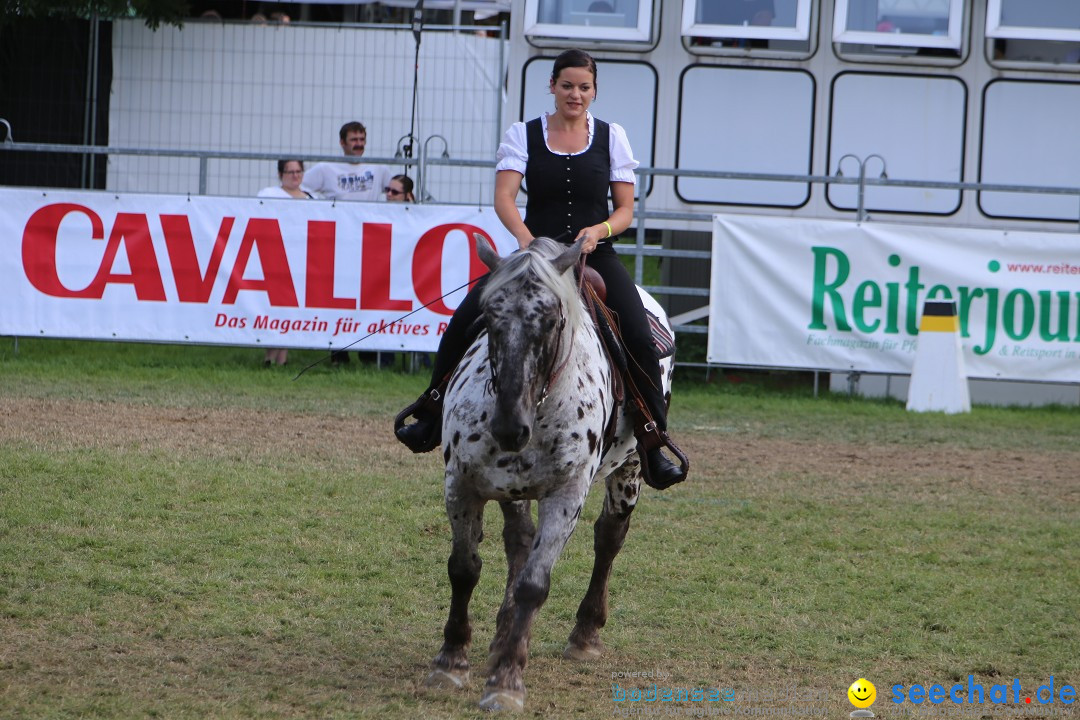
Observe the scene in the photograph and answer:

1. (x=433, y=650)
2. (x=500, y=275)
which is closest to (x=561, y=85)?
(x=500, y=275)

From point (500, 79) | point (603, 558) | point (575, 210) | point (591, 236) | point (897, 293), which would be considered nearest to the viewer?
point (591, 236)

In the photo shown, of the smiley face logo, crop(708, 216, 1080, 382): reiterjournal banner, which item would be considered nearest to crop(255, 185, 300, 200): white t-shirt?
crop(708, 216, 1080, 382): reiterjournal banner

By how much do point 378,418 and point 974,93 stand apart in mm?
7725

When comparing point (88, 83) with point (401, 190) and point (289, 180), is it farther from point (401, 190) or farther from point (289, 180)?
point (401, 190)

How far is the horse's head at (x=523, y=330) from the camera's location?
15.4ft

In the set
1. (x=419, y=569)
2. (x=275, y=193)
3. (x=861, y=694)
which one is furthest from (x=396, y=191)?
(x=861, y=694)

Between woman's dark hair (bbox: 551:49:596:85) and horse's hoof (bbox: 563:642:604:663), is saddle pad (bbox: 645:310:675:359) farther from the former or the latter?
horse's hoof (bbox: 563:642:604:663)

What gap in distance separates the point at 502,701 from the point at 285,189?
999cm

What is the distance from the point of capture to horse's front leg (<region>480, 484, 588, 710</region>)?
5008 millimetres

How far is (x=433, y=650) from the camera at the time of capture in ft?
18.8

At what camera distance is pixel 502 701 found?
4.97m

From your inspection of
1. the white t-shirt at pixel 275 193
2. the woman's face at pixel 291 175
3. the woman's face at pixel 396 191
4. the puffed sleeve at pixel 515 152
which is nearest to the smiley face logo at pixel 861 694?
the puffed sleeve at pixel 515 152

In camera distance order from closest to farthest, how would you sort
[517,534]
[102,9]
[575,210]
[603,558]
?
[517,534] → [575,210] → [603,558] → [102,9]

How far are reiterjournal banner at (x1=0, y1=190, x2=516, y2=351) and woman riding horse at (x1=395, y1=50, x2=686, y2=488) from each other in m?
7.23
